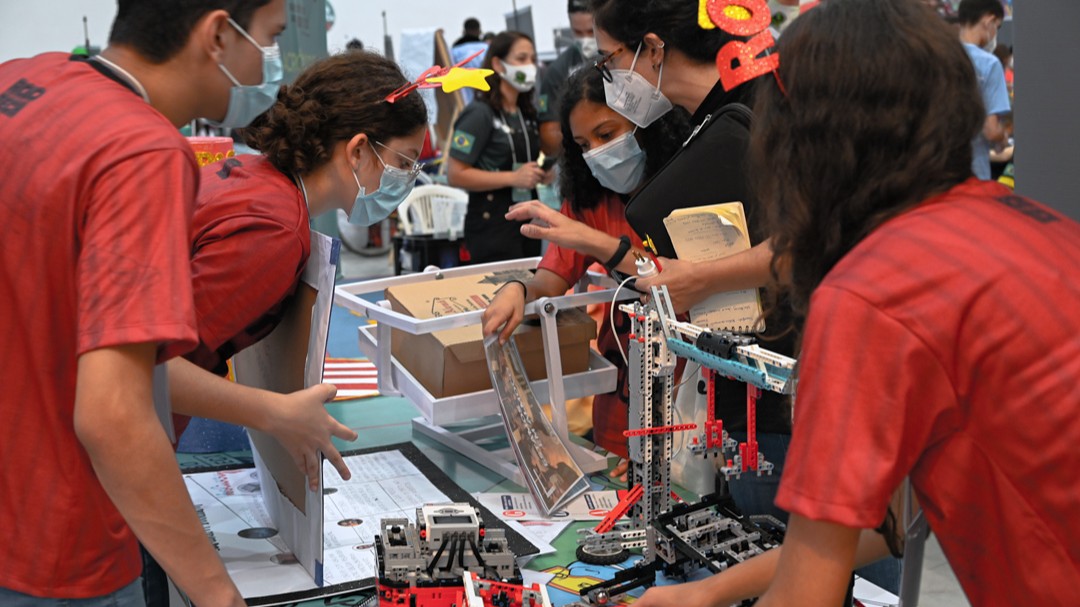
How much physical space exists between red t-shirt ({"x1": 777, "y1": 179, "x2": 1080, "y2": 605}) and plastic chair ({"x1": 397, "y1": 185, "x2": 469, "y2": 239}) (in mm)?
5299

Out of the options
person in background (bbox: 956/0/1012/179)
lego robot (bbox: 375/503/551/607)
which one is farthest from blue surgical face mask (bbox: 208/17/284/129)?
person in background (bbox: 956/0/1012/179)

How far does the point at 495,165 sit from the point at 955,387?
4030 millimetres

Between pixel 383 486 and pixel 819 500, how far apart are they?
1.55 meters

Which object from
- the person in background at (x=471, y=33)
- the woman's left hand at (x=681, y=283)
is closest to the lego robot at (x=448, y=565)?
the woman's left hand at (x=681, y=283)

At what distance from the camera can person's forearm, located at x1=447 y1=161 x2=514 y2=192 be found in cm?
463

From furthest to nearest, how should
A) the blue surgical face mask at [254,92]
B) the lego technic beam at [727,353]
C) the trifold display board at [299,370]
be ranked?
the trifold display board at [299,370] → the lego technic beam at [727,353] → the blue surgical face mask at [254,92]

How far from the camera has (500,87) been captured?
477cm

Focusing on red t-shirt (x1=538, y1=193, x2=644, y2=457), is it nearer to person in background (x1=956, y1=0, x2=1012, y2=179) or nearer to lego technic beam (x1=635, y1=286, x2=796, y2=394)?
lego technic beam (x1=635, y1=286, x2=796, y2=394)

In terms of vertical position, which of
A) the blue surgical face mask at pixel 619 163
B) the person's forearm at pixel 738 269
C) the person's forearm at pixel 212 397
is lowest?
the person's forearm at pixel 212 397

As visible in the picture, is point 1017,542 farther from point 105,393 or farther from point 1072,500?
point 105,393

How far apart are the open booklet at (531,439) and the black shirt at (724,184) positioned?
42 centimetres

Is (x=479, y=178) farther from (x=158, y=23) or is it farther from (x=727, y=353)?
(x=158, y=23)

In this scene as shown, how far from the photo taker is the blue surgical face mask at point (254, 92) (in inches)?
51.2

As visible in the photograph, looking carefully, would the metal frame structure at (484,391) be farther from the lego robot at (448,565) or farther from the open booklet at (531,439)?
the lego robot at (448,565)
